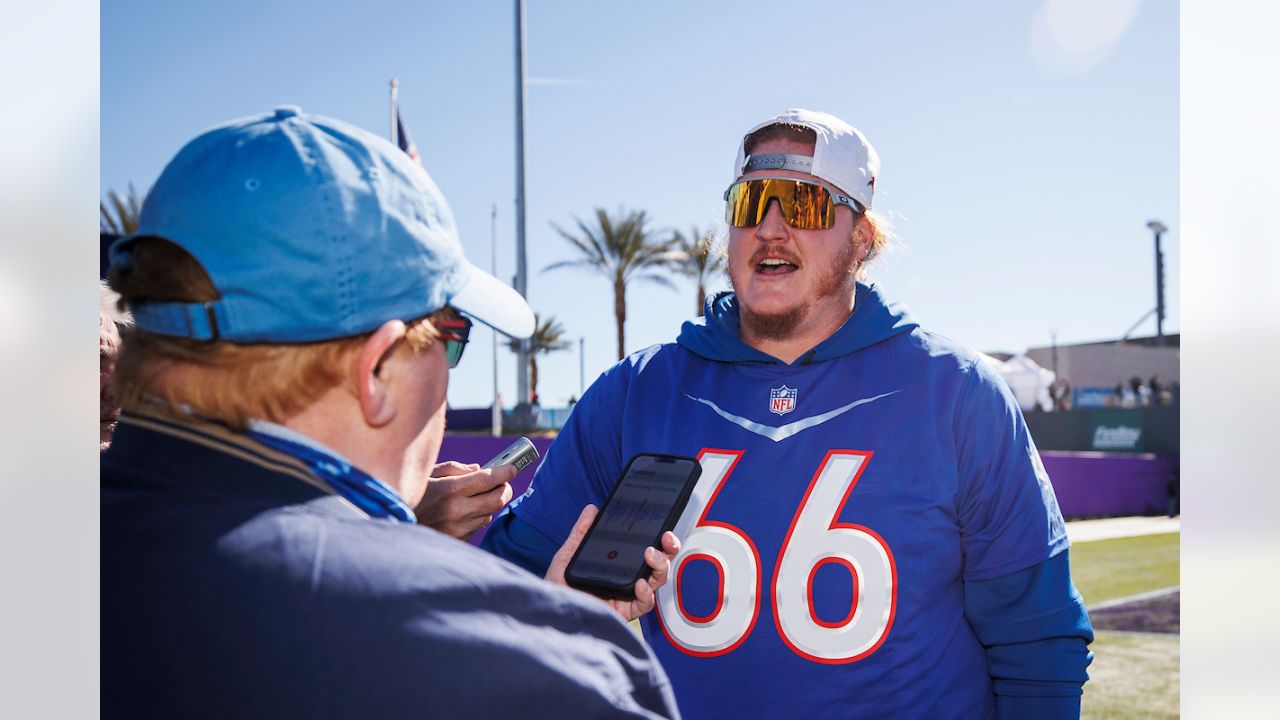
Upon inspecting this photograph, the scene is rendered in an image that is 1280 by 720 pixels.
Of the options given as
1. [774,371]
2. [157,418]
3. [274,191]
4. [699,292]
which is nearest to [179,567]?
[157,418]

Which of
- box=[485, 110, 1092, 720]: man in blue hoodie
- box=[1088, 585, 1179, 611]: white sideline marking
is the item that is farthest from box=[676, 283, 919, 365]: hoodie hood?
box=[1088, 585, 1179, 611]: white sideline marking

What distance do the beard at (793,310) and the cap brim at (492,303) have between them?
1279mm

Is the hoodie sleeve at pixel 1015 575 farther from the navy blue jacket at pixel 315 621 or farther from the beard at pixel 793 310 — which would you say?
the navy blue jacket at pixel 315 621

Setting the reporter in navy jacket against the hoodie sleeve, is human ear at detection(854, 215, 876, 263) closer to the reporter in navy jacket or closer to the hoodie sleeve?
the hoodie sleeve

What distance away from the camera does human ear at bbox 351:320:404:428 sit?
1216 mm

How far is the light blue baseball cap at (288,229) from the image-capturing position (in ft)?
3.76

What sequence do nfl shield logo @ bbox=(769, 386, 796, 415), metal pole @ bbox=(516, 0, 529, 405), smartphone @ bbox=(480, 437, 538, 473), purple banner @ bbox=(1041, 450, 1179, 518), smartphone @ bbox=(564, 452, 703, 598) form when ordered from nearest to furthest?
1. smartphone @ bbox=(564, 452, 703, 598)
2. smartphone @ bbox=(480, 437, 538, 473)
3. nfl shield logo @ bbox=(769, 386, 796, 415)
4. metal pole @ bbox=(516, 0, 529, 405)
5. purple banner @ bbox=(1041, 450, 1179, 518)

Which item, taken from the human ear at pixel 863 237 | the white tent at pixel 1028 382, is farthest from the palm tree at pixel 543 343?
the human ear at pixel 863 237

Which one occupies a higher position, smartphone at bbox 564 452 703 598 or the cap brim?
the cap brim

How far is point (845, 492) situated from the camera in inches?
97.2

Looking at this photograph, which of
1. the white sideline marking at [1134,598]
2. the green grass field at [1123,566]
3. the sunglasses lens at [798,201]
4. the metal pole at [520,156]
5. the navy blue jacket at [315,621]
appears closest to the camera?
the navy blue jacket at [315,621]

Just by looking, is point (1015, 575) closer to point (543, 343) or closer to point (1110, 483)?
point (1110, 483)

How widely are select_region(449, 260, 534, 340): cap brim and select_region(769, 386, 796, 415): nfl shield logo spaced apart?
121cm
